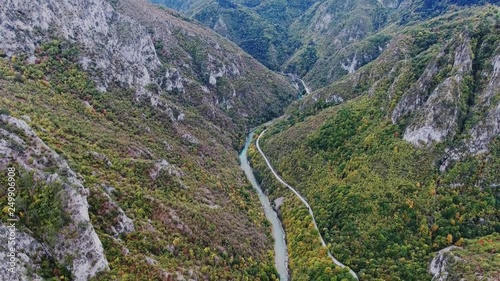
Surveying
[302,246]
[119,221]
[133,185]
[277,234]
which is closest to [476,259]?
[302,246]

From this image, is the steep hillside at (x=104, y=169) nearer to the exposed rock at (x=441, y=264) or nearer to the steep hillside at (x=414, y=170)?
the steep hillside at (x=414, y=170)

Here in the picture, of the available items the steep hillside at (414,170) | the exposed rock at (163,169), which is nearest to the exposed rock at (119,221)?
the exposed rock at (163,169)

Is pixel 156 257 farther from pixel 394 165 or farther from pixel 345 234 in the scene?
pixel 394 165

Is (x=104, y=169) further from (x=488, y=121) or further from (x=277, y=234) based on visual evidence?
(x=488, y=121)

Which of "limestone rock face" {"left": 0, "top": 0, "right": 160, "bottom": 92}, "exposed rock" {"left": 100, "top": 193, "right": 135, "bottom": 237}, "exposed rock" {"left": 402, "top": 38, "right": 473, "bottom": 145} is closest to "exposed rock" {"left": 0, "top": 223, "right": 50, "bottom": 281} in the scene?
"exposed rock" {"left": 100, "top": 193, "right": 135, "bottom": 237}

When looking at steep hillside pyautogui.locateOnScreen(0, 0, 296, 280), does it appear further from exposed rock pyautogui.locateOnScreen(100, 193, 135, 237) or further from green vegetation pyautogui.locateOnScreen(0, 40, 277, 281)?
green vegetation pyautogui.locateOnScreen(0, 40, 277, 281)

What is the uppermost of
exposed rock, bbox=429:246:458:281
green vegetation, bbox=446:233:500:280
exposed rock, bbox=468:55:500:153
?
exposed rock, bbox=468:55:500:153
